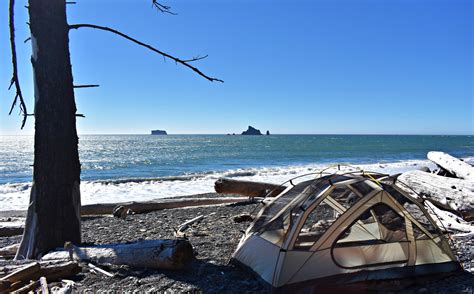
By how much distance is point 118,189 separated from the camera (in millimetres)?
19656

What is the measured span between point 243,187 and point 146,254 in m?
6.84

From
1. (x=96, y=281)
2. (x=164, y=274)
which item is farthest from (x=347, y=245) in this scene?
(x=96, y=281)

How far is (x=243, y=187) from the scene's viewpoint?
11727 millimetres

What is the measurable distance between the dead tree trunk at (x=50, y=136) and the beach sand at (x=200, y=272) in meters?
0.72

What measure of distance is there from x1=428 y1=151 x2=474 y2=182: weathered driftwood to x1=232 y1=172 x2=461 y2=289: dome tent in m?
7.25

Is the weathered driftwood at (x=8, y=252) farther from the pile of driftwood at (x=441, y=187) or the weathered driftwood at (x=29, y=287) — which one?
the pile of driftwood at (x=441, y=187)

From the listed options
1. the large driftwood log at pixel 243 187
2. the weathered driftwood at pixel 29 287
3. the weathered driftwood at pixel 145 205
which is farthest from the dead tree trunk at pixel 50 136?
the large driftwood log at pixel 243 187

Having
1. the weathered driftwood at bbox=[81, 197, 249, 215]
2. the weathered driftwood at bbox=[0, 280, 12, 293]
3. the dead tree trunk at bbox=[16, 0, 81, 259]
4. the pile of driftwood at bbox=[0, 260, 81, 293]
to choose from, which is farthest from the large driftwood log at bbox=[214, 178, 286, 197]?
the weathered driftwood at bbox=[0, 280, 12, 293]

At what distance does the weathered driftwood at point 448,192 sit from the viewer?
8508mm

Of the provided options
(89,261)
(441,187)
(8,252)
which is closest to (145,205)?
(8,252)

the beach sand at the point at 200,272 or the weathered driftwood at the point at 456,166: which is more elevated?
the weathered driftwood at the point at 456,166

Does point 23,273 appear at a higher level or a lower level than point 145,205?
higher

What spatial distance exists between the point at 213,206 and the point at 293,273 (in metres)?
6.56

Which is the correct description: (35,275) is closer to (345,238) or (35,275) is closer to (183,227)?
(183,227)
